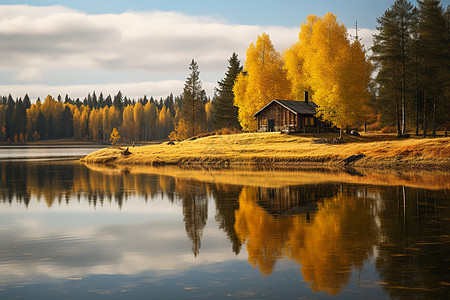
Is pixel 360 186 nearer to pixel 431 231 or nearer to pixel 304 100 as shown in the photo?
pixel 431 231

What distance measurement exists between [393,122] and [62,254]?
215ft

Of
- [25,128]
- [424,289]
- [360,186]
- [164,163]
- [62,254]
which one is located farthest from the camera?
[25,128]

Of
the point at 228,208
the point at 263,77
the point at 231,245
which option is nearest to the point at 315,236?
the point at 231,245

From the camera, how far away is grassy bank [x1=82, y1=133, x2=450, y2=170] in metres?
39.9

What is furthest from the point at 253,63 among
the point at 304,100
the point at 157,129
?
the point at 157,129

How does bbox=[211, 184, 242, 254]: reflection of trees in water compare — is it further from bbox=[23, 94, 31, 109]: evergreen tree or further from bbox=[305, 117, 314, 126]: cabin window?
bbox=[23, 94, 31, 109]: evergreen tree

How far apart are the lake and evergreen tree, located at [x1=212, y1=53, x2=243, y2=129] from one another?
6736 centimetres

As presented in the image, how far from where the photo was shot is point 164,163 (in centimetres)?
5156

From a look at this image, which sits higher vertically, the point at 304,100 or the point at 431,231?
the point at 304,100

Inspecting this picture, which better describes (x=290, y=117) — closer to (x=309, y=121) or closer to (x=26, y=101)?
(x=309, y=121)

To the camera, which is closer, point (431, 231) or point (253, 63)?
point (431, 231)

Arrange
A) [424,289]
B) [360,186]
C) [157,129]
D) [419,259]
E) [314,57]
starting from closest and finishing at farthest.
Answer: [424,289] → [419,259] → [360,186] → [314,57] → [157,129]

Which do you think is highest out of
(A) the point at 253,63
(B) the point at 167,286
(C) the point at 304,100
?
(A) the point at 253,63

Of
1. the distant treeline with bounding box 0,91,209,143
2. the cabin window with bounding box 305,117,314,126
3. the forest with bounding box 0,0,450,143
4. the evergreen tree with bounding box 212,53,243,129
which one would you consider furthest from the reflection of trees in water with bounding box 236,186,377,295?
the distant treeline with bounding box 0,91,209,143
